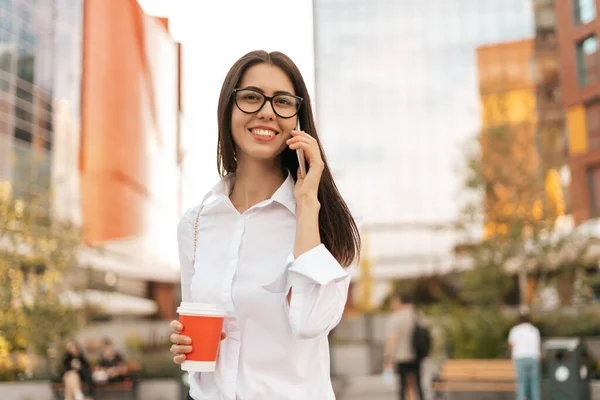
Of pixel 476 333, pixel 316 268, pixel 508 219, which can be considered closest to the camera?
pixel 316 268

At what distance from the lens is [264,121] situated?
5.54 feet

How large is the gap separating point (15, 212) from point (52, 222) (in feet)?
2.52

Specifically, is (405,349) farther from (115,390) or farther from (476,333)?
(476,333)

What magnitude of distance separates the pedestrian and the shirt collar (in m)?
7.54

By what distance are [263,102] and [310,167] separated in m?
0.19

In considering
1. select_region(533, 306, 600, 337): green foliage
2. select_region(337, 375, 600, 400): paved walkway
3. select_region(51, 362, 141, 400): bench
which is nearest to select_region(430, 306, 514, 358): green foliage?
select_region(533, 306, 600, 337): green foliage

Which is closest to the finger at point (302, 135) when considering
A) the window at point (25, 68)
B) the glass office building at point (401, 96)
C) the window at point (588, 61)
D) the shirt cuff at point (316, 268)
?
the shirt cuff at point (316, 268)

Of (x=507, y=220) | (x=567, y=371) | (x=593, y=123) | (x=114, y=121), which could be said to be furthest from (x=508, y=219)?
(x=114, y=121)

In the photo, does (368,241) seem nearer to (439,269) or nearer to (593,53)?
(439,269)

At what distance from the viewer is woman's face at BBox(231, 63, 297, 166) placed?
1.68m

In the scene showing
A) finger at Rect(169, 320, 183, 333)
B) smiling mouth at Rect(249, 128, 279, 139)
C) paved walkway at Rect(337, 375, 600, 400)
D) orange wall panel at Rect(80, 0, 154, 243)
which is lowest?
paved walkway at Rect(337, 375, 600, 400)

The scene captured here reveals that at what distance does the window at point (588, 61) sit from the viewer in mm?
25297

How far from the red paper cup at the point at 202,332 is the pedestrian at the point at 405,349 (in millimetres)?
7759

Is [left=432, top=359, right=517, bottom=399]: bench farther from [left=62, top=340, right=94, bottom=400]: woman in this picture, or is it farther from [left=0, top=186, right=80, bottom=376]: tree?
[left=0, top=186, right=80, bottom=376]: tree
